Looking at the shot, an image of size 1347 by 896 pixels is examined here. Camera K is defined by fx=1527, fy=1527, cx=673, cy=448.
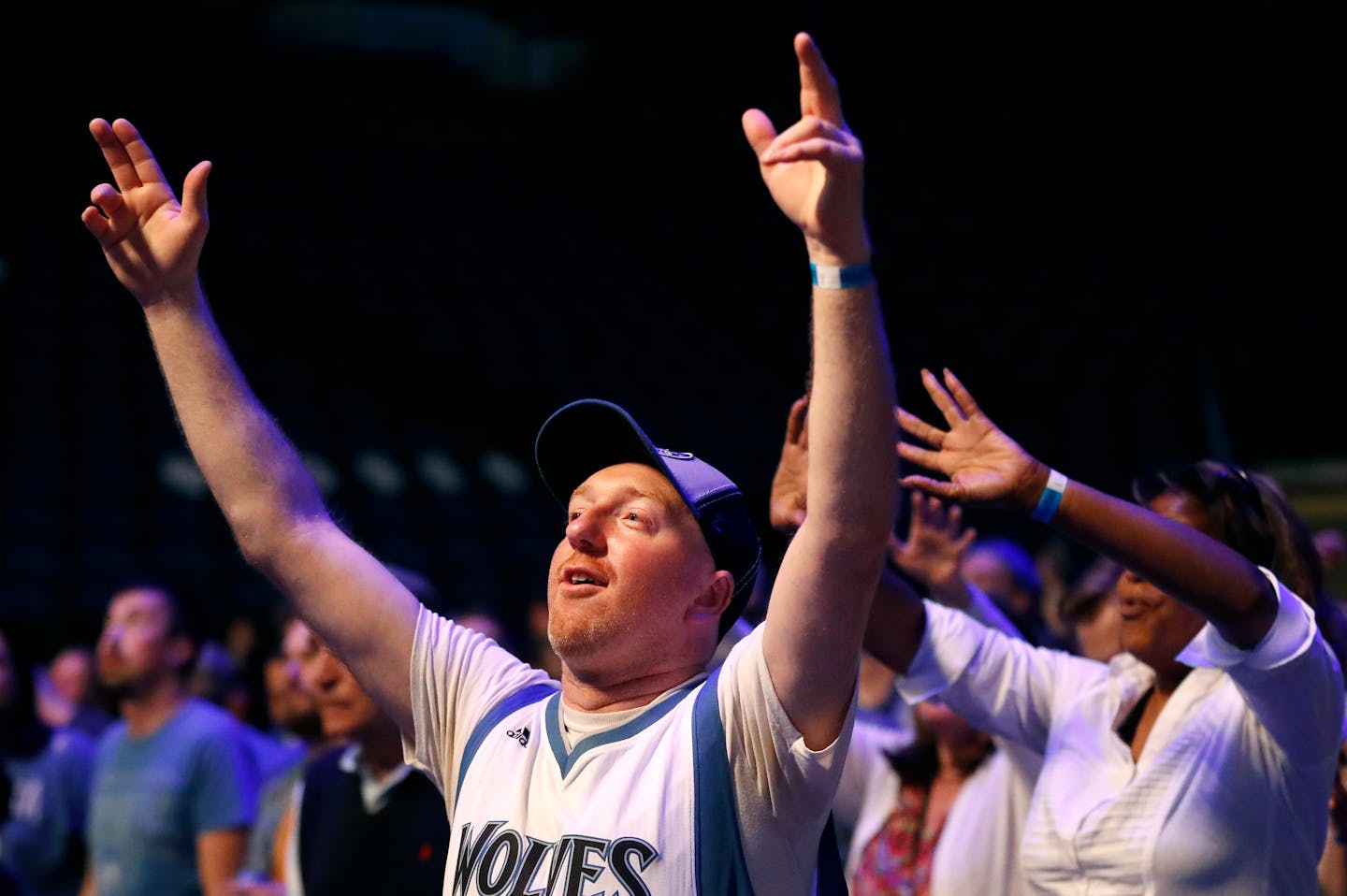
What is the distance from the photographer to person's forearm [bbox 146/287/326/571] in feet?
6.64

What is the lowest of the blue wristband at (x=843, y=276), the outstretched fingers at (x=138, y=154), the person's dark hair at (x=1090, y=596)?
the person's dark hair at (x=1090, y=596)

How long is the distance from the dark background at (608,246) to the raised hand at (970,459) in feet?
21.0

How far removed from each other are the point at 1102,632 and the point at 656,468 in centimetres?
189

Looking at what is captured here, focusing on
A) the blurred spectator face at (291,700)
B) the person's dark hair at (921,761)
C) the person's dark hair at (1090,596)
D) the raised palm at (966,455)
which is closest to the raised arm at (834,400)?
the raised palm at (966,455)

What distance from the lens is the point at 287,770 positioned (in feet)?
15.1

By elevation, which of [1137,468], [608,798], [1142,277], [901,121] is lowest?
[1137,468]

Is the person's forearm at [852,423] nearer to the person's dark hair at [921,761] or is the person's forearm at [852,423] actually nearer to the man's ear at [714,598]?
the man's ear at [714,598]

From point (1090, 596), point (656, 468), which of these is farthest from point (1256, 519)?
point (656, 468)

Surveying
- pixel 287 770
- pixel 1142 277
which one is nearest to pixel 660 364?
pixel 1142 277

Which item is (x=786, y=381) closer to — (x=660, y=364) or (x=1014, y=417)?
(x=660, y=364)

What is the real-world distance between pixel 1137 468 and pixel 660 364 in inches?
146

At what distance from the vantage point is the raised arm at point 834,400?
1527 millimetres

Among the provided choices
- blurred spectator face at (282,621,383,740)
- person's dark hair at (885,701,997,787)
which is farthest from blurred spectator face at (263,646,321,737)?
person's dark hair at (885,701,997,787)

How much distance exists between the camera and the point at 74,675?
6578 millimetres
